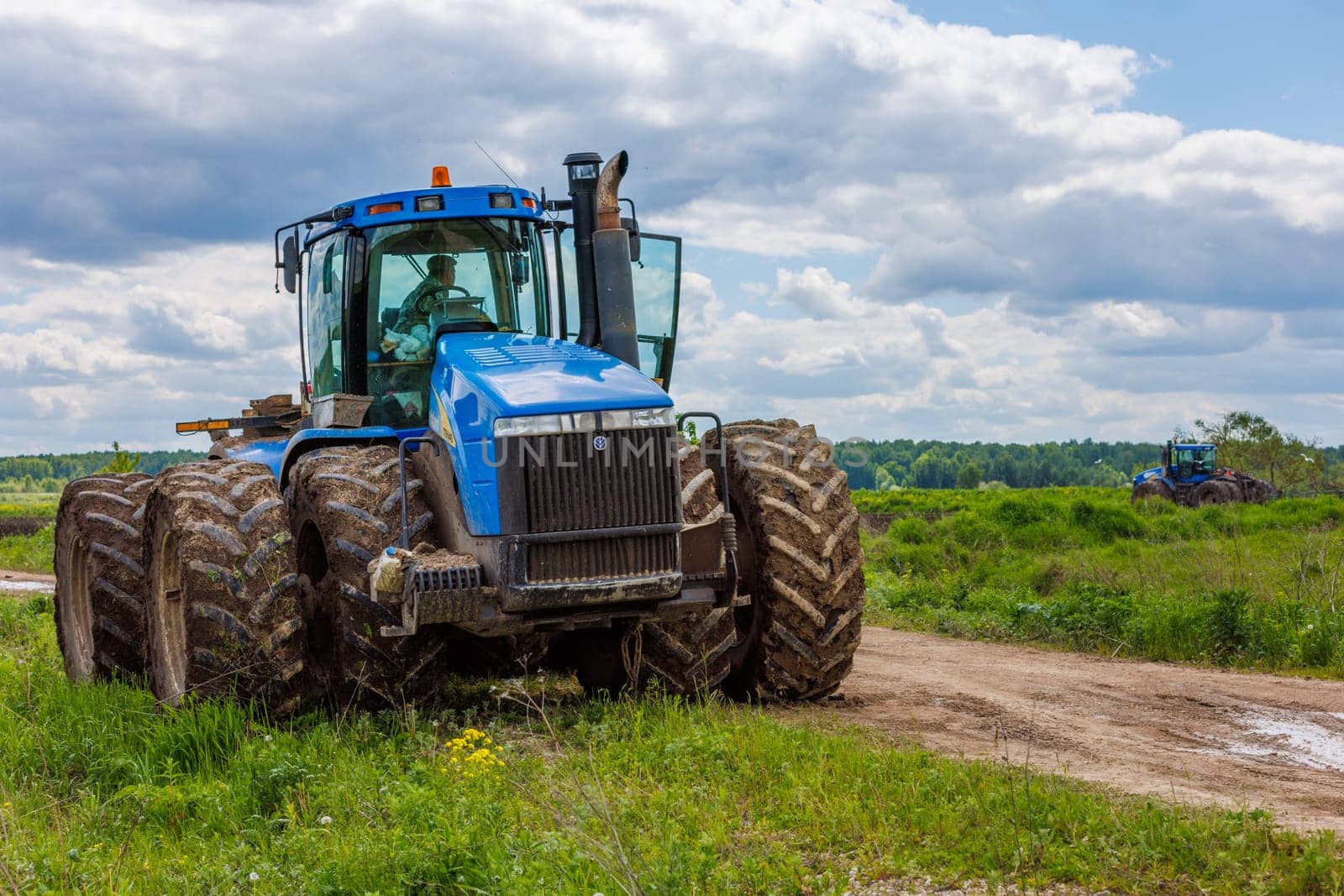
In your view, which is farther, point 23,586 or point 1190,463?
point 1190,463

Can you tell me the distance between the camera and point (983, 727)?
27.6ft

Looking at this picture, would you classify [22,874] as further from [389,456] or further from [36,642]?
[36,642]

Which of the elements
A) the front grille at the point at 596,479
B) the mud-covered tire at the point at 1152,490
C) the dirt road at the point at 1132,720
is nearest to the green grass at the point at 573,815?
the dirt road at the point at 1132,720

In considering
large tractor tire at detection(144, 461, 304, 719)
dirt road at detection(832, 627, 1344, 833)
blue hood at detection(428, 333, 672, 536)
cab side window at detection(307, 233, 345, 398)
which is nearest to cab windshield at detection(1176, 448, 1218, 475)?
dirt road at detection(832, 627, 1344, 833)

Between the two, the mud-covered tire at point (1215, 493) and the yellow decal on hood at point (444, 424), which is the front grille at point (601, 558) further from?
the mud-covered tire at point (1215, 493)

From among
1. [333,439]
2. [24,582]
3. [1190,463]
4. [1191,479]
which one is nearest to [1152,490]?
[1191,479]

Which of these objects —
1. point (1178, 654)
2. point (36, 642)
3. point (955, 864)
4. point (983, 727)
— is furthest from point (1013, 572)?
point (955, 864)

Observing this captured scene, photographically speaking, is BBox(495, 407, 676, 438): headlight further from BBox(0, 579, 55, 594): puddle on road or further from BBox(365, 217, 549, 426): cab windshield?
BBox(0, 579, 55, 594): puddle on road

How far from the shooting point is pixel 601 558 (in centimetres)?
738

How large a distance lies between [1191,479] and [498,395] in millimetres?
40200

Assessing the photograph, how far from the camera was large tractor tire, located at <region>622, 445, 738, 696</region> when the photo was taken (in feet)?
27.3

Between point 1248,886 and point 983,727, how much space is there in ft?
11.3

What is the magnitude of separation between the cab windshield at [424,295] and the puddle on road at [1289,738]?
18.2ft

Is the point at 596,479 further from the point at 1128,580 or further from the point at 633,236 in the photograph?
the point at 1128,580
